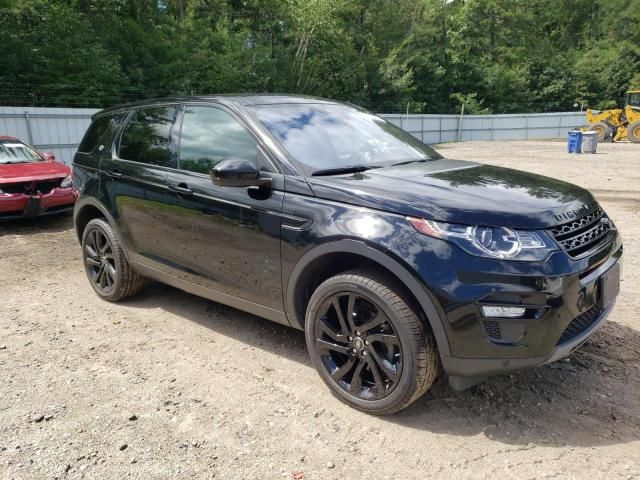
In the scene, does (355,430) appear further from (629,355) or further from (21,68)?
(21,68)

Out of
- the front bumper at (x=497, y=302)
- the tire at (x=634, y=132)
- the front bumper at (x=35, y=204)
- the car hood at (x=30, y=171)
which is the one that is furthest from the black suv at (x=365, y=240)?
the tire at (x=634, y=132)

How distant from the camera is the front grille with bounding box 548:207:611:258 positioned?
2.62m

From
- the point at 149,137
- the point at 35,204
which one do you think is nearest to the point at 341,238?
the point at 149,137

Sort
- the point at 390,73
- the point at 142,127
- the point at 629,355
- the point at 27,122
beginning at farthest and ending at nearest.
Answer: the point at 390,73, the point at 27,122, the point at 142,127, the point at 629,355

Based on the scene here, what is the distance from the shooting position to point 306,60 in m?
33.2

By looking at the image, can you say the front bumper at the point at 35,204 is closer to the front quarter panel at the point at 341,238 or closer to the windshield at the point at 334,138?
the windshield at the point at 334,138

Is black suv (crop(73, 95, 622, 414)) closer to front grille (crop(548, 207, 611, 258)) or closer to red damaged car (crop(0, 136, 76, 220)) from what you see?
front grille (crop(548, 207, 611, 258))

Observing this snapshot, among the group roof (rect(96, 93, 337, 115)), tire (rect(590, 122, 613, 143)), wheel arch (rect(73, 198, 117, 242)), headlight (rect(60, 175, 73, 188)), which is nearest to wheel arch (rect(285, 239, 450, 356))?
roof (rect(96, 93, 337, 115))

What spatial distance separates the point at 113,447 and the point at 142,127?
266 centimetres

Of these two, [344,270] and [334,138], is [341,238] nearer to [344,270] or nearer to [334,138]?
[344,270]

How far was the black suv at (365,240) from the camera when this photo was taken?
2504mm

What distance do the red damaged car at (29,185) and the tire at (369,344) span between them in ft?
18.8

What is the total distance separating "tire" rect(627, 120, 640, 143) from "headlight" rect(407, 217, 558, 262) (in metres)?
28.1

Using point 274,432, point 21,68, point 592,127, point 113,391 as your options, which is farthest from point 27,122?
point 592,127
